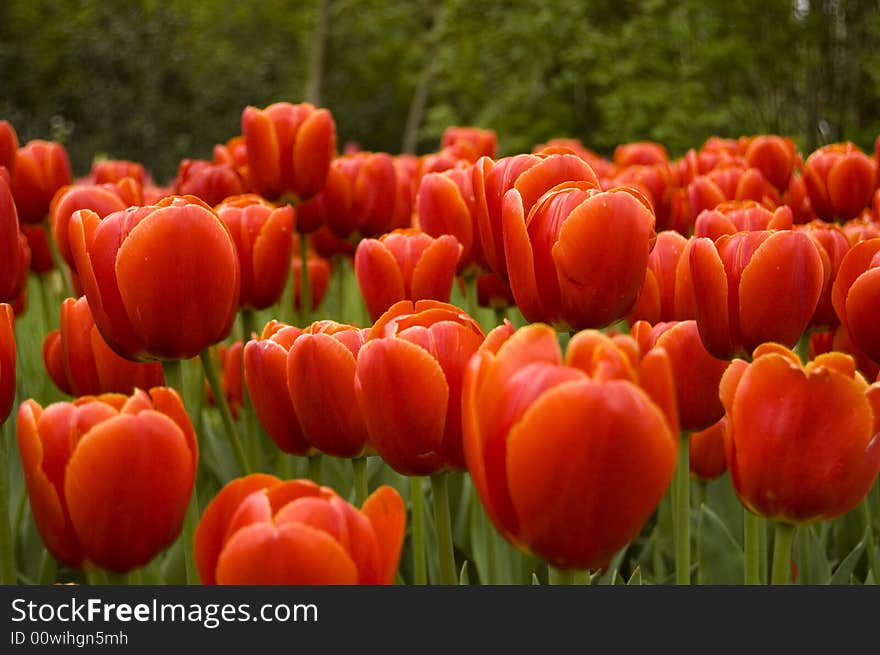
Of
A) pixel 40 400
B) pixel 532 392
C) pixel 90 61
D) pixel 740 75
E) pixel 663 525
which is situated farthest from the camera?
pixel 90 61

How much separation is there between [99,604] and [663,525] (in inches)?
45.5

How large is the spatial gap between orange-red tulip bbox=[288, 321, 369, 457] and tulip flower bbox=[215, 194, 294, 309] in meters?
0.53

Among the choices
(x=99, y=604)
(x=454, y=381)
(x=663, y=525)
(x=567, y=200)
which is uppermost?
(x=567, y=200)

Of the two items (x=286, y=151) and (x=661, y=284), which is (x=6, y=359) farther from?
(x=286, y=151)

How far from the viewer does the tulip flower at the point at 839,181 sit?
2323 mm

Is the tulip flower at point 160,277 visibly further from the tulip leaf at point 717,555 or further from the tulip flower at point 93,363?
the tulip leaf at point 717,555

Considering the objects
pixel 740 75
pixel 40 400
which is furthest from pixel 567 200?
pixel 740 75

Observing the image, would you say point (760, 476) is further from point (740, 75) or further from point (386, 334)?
point (740, 75)

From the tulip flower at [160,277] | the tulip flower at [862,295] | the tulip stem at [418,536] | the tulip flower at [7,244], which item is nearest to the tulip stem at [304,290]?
the tulip flower at [7,244]

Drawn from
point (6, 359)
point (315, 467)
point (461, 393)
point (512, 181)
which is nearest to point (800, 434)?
point (461, 393)

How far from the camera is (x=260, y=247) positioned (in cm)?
162

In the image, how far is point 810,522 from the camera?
2.97 feet

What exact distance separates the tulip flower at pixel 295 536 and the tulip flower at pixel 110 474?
0.10m

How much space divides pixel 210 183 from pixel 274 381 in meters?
1.11
